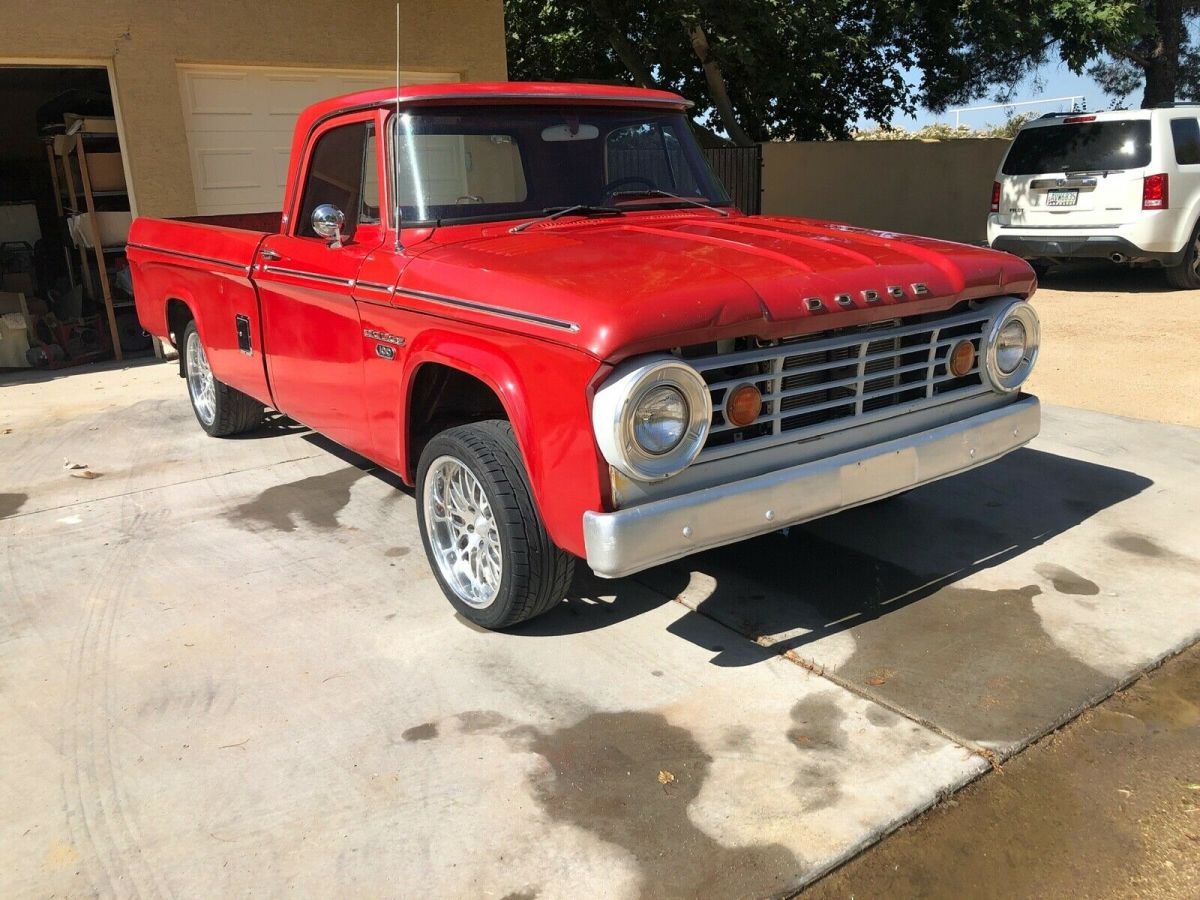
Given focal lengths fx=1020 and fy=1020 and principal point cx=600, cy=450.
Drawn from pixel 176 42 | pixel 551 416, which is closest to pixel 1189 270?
pixel 551 416

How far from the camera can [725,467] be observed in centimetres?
321

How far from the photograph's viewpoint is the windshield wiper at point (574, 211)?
13.6 ft

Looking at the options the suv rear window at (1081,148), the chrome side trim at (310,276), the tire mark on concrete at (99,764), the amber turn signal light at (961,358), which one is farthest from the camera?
the suv rear window at (1081,148)

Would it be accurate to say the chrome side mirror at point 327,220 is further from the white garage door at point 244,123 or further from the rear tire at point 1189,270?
the rear tire at point 1189,270

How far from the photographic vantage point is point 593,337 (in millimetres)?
2885

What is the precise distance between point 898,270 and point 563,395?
51.9 inches

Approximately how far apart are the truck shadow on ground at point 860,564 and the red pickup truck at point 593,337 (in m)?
0.49

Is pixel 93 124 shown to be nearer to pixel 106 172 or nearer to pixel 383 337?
pixel 106 172

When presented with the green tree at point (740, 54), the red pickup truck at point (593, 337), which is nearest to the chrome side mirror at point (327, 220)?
the red pickup truck at point (593, 337)

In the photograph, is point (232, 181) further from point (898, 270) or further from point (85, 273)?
point (898, 270)

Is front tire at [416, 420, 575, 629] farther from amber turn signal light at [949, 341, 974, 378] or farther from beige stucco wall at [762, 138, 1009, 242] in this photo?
beige stucco wall at [762, 138, 1009, 242]

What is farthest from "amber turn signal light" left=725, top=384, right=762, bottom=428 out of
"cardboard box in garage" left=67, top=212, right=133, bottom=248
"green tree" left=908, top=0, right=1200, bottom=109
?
"green tree" left=908, top=0, right=1200, bottom=109

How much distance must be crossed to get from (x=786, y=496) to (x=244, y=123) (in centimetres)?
823

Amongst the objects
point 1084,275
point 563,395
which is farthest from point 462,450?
point 1084,275
